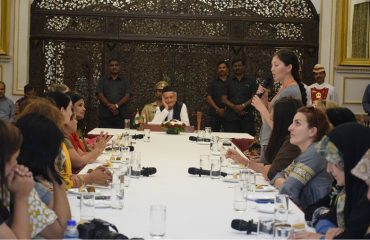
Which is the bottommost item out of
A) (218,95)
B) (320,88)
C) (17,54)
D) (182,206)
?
(182,206)

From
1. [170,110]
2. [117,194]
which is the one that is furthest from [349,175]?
[170,110]

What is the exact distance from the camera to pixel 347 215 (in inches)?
130

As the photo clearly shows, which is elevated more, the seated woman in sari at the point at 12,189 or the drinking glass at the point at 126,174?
the seated woman in sari at the point at 12,189

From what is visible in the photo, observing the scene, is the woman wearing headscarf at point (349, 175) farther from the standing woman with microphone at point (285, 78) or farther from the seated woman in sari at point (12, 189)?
the standing woman with microphone at point (285, 78)

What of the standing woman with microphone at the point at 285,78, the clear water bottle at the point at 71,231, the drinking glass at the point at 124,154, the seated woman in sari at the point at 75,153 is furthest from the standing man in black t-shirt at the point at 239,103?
the clear water bottle at the point at 71,231

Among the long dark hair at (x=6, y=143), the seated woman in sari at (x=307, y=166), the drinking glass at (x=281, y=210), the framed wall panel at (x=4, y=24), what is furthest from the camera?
the framed wall panel at (x=4, y=24)

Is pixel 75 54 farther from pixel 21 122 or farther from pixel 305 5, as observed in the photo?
pixel 21 122

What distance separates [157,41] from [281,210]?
8.45 meters

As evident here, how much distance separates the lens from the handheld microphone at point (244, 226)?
3.20 metres

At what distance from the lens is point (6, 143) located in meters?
2.67

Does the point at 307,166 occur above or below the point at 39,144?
Answer: below

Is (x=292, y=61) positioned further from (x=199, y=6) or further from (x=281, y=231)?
(x=199, y=6)

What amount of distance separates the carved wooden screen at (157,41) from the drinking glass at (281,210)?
8.14 metres

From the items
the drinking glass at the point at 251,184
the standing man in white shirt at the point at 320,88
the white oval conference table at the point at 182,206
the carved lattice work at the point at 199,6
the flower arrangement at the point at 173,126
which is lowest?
the white oval conference table at the point at 182,206
